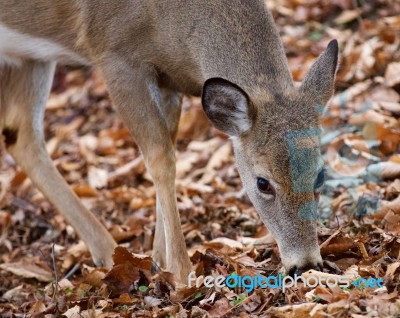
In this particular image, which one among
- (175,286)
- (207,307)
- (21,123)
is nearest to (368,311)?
(207,307)

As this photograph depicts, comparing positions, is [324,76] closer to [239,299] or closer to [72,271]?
[239,299]

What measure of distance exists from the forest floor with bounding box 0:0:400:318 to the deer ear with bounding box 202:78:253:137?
89cm

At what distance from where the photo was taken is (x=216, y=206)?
7.44 metres

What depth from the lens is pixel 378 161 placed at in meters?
7.13

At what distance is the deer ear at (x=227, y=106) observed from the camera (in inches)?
209

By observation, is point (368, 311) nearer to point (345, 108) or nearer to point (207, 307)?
point (207, 307)

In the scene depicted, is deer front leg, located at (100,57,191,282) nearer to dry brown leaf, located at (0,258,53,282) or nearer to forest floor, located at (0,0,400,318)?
forest floor, located at (0,0,400,318)

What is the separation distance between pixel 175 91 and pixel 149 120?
2.03ft

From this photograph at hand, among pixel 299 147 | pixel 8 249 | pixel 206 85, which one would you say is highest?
pixel 206 85

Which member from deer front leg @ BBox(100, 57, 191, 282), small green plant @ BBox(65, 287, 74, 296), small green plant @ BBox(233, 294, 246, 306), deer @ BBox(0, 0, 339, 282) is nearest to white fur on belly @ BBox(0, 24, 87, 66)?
deer @ BBox(0, 0, 339, 282)

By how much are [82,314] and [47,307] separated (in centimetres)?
46

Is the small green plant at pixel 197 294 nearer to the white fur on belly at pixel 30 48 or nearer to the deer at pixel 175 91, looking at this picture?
the deer at pixel 175 91

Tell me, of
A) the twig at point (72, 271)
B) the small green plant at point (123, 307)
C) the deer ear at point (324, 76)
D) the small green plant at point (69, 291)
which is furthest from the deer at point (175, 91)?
the small green plant at point (69, 291)

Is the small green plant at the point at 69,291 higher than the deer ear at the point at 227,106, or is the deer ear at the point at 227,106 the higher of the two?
the deer ear at the point at 227,106
